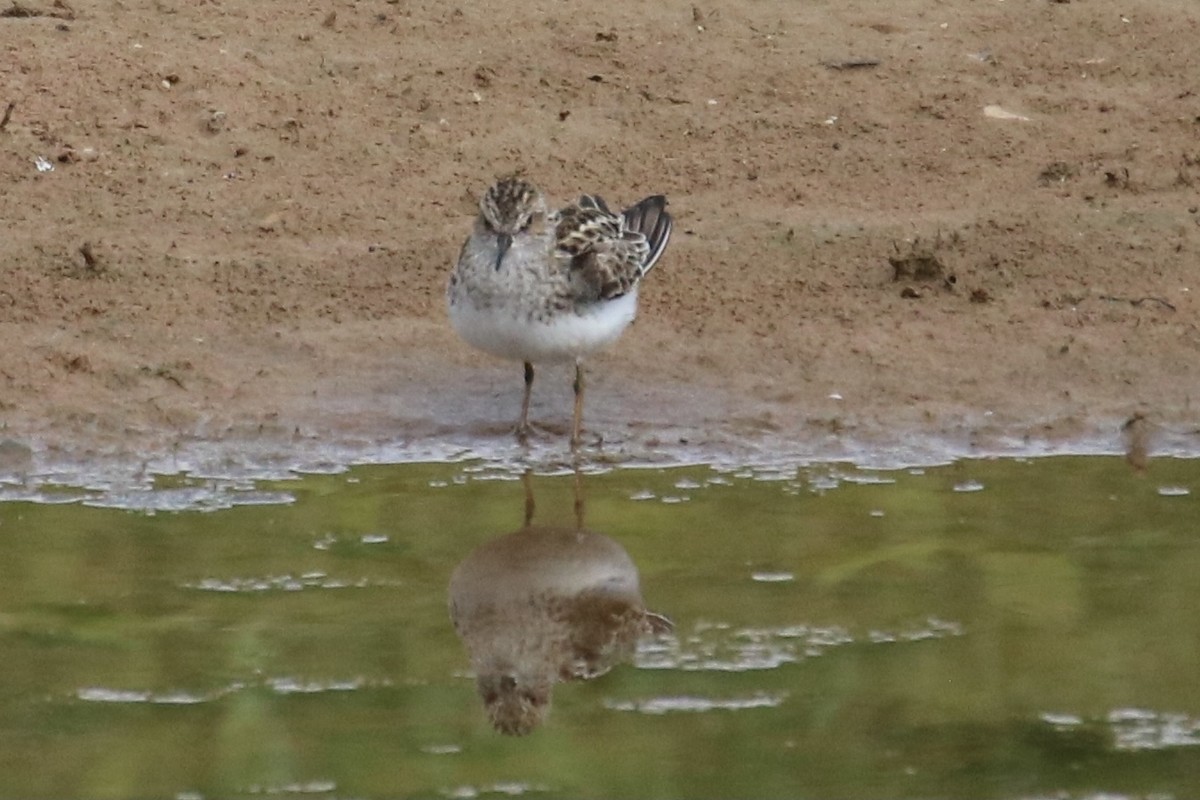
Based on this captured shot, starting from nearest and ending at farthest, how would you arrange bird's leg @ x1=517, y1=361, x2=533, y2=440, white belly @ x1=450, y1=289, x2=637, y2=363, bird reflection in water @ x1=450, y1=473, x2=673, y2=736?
1. bird reflection in water @ x1=450, y1=473, x2=673, y2=736
2. white belly @ x1=450, y1=289, x2=637, y2=363
3. bird's leg @ x1=517, y1=361, x2=533, y2=440

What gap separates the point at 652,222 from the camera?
9781mm

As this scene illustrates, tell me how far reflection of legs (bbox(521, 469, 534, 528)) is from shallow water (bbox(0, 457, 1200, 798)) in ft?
0.11

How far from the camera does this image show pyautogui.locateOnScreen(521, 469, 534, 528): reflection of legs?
8180 millimetres

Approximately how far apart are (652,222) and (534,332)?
3.62 feet

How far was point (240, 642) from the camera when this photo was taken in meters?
6.96

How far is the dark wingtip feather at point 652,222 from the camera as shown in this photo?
9664 millimetres

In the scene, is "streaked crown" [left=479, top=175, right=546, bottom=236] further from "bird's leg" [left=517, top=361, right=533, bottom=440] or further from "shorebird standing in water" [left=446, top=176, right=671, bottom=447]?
"bird's leg" [left=517, top=361, right=533, bottom=440]

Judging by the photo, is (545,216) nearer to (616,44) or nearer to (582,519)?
(582,519)

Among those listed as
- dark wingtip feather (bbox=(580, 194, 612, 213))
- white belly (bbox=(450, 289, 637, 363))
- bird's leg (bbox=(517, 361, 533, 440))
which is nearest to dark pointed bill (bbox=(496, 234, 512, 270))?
white belly (bbox=(450, 289, 637, 363))

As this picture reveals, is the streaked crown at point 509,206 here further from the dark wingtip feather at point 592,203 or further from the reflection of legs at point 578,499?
the reflection of legs at point 578,499

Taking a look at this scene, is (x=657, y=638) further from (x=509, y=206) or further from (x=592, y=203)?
(x=592, y=203)

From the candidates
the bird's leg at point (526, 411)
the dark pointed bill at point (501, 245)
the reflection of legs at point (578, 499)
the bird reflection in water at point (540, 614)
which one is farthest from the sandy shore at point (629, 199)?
the bird reflection in water at point (540, 614)

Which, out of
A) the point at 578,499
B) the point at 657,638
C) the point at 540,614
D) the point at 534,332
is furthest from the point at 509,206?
the point at 657,638

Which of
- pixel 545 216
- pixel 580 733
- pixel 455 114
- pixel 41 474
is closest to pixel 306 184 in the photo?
pixel 455 114
